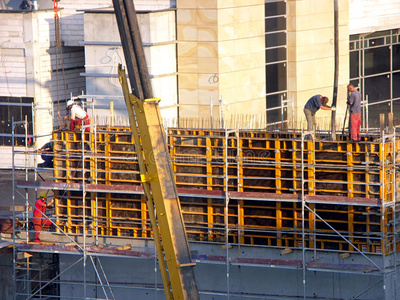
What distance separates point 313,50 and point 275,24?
216 cm

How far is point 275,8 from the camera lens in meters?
38.6

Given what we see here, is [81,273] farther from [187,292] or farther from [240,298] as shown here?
[187,292]

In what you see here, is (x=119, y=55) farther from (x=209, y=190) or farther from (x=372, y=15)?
(x=372, y=15)

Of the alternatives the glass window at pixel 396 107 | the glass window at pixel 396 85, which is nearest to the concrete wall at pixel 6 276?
the glass window at pixel 396 107

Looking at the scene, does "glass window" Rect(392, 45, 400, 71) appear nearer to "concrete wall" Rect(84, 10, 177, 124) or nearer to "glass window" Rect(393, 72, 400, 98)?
"glass window" Rect(393, 72, 400, 98)

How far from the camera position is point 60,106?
38438 millimetres

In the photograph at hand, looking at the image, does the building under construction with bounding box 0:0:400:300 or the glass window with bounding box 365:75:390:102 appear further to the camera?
the glass window with bounding box 365:75:390:102

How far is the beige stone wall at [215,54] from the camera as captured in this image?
35.0m

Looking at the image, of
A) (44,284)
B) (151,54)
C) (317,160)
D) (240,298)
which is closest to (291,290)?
(240,298)

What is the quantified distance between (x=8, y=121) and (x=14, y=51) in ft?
9.60

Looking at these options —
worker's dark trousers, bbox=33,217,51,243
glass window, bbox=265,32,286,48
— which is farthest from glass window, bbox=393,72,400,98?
worker's dark trousers, bbox=33,217,51,243

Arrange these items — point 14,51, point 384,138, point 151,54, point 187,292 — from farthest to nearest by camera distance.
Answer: point 14,51 < point 151,54 < point 384,138 < point 187,292

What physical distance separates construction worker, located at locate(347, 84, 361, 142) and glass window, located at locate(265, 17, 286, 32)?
13.3m

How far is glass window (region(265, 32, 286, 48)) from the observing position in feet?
126
